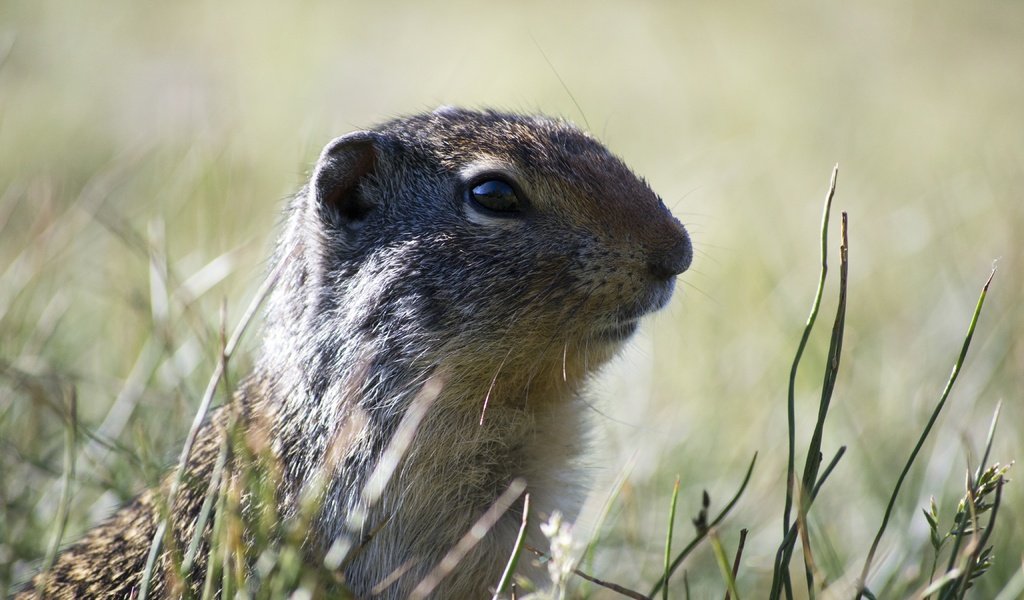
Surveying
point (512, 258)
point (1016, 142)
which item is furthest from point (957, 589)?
point (1016, 142)

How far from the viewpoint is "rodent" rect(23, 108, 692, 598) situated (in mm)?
2994

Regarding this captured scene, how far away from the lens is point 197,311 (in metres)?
4.39

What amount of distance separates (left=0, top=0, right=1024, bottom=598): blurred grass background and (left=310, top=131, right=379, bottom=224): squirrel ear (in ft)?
2.26

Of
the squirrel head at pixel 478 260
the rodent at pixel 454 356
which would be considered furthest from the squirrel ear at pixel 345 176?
the rodent at pixel 454 356

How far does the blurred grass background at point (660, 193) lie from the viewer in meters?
4.01

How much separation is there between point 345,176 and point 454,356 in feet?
2.51

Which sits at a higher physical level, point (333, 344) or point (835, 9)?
point (835, 9)

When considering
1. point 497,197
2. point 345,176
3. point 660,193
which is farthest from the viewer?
point 660,193

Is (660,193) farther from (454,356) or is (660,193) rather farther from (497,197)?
(454,356)

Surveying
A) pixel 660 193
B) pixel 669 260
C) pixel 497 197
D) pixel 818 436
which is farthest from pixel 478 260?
pixel 660 193

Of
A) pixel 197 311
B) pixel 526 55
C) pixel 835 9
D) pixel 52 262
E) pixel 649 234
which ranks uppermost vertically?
pixel 526 55

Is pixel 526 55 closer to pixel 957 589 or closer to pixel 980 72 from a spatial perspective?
pixel 980 72

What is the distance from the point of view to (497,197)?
316 cm

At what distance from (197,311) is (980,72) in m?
8.51
